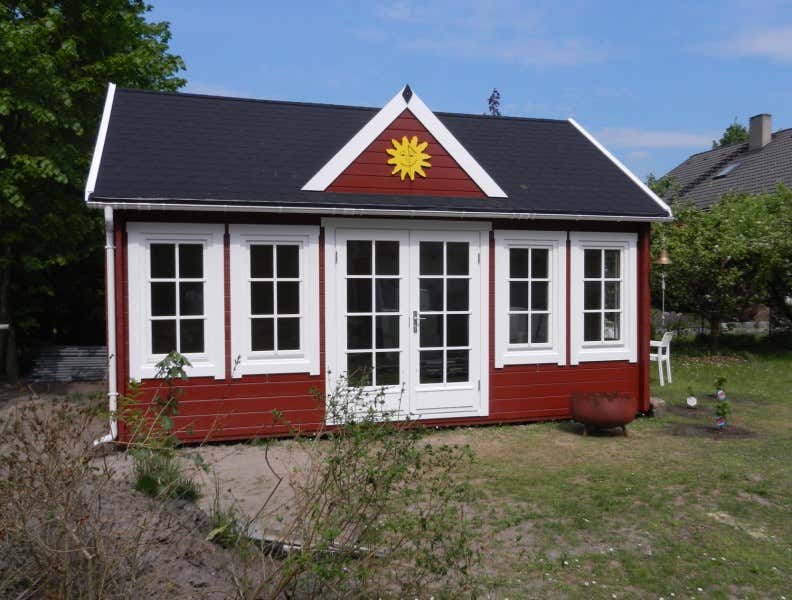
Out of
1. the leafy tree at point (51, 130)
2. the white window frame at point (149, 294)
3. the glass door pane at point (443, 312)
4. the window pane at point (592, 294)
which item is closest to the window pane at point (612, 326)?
the window pane at point (592, 294)

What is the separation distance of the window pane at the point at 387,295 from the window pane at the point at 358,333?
25 cm

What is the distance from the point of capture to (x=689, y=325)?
22.4 metres

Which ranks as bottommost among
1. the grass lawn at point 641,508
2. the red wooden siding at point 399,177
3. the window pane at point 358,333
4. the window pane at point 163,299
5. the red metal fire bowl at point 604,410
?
the grass lawn at point 641,508

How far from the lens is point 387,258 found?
892cm

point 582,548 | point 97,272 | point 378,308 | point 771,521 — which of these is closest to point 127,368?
point 378,308

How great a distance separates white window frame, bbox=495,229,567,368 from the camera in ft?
30.6

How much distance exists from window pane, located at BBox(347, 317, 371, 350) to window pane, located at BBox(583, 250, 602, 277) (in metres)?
3.06

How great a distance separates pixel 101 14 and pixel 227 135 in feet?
19.8

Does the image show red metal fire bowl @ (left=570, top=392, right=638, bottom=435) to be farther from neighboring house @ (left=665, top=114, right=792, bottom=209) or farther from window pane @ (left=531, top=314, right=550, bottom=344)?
neighboring house @ (left=665, top=114, right=792, bottom=209)

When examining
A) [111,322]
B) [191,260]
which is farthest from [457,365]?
[111,322]

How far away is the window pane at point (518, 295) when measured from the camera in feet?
31.0

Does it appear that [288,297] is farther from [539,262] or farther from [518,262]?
[539,262]

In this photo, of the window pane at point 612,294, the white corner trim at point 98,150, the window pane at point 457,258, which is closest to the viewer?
the white corner trim at point 98,150

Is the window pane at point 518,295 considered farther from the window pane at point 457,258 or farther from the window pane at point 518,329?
the window pane at point 457,258
